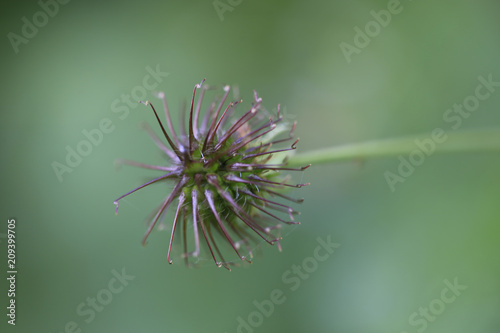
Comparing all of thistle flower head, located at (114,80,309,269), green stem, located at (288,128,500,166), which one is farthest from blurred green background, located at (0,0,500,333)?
thistle flower head, located at (114,80,309,269)

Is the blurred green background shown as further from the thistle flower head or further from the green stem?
the thistle flower head

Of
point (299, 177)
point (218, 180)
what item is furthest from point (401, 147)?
point (218, 180)

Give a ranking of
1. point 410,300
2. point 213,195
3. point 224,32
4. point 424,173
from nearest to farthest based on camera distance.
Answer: point 213,195 < point 410,300 < point 424,173 < point 224,32

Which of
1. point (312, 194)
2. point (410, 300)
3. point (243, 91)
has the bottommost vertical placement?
point (410, 300)

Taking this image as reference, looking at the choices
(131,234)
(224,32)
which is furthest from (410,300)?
(224,32)

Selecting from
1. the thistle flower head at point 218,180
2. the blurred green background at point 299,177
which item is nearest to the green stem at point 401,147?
the blurred green background at point 299,177

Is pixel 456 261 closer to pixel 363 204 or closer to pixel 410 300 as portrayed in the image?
pixel 410 300
